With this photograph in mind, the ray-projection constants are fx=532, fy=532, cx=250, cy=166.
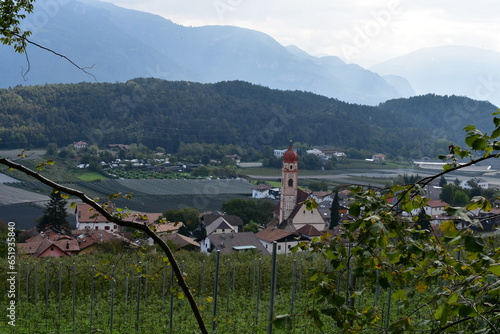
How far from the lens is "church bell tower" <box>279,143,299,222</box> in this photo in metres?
28.6

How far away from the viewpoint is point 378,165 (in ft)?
224

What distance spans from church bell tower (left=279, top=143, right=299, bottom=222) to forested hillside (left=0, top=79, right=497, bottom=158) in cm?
4166

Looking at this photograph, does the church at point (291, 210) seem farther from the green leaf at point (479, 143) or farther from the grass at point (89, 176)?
the green leaf at point (479, 143)

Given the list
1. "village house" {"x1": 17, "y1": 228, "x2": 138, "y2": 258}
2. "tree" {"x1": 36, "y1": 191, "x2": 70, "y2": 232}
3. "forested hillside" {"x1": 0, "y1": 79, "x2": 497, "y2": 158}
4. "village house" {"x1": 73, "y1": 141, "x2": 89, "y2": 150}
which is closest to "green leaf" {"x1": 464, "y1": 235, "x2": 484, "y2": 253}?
"village house" {"x1": 17, "y1": 228, "x2": 138, "y2": 258}

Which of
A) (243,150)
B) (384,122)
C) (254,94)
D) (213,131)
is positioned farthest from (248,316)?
(384,122)

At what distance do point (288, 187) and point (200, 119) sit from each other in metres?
57.2

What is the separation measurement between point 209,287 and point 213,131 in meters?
73.9

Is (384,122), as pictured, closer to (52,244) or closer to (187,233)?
(187,233)

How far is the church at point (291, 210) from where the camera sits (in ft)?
86.8

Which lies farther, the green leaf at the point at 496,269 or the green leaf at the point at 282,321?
the green leaf at the point at 282,321

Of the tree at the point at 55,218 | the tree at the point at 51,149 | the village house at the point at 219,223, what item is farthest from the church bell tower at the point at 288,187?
the tree at the point at 51,149

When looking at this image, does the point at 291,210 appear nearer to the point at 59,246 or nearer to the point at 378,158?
the point at 59,246

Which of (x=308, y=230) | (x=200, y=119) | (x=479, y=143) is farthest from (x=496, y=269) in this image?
(x=200, y=119)

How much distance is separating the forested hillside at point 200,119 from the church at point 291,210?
137ft
